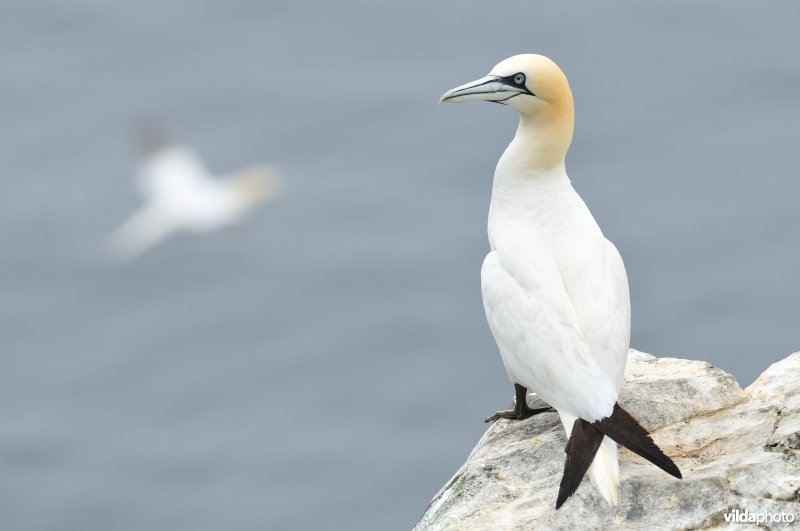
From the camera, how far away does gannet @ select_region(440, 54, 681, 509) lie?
6582 mm

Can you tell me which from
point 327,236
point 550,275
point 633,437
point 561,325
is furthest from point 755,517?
point 327,236

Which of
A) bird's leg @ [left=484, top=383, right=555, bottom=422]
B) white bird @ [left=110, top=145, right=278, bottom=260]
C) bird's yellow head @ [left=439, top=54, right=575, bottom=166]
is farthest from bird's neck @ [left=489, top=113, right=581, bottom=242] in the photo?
white bird @ [left=110, top=145, right=278, bottom=260]

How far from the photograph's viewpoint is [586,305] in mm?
7078

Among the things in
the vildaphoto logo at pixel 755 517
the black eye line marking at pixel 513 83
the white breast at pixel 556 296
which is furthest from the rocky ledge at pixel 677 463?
the black eye line marking at pixel 513 83

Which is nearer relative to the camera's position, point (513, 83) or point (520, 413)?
point (513, 83)

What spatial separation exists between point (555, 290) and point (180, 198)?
22672 mm

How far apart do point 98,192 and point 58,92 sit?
3.48m

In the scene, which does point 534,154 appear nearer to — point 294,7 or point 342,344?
point 342,344

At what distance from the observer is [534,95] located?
752 cm

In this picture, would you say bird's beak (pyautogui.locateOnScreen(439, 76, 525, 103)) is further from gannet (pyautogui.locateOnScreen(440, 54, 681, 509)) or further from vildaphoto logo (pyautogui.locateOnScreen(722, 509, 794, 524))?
vildaphoto logo (pyautogui.locateOnScreen(722, 509, 794, 524))

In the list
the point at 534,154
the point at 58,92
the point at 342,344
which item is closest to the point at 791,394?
the point at 534,154

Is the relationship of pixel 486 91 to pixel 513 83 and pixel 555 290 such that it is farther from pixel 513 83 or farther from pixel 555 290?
pixel 555 290

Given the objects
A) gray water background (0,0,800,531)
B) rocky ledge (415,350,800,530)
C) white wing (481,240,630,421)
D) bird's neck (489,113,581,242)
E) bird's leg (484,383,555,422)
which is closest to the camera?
rocky ledge (415,350,800,530)

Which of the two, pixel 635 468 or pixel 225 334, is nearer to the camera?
pixel 635 468
